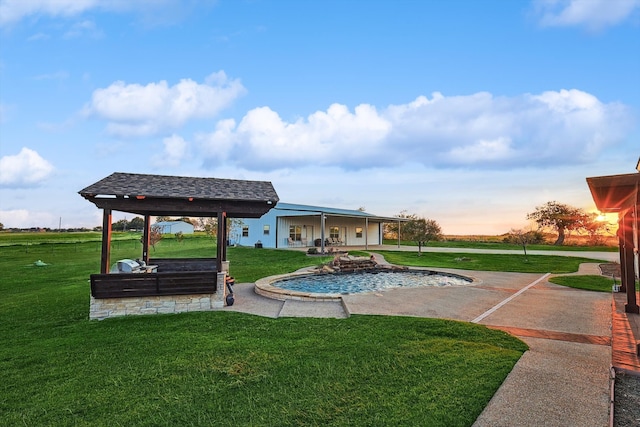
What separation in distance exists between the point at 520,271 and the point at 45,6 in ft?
68.2

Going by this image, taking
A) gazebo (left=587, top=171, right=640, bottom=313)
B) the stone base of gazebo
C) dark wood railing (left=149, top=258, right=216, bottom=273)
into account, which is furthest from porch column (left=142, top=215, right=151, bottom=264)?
gazebo (left=587, top=171, right=640, bottom=313)

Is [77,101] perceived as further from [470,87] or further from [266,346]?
[470,87]

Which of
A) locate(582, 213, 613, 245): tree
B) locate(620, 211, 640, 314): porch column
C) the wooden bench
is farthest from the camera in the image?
locate(582, 213, 613, 245): tree

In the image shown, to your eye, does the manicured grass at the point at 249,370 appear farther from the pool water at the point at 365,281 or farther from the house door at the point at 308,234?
the house door at the point at 308,234

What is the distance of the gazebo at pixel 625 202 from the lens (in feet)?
15.3

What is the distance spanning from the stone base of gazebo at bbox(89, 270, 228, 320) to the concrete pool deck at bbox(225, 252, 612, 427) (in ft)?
2.83

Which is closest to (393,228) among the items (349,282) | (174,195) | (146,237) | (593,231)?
(593,231)

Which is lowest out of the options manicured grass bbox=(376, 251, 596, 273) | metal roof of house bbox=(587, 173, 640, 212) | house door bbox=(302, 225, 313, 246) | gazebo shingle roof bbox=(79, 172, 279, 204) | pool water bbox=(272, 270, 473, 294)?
pool water bbox=(272, 270, 473, 294)

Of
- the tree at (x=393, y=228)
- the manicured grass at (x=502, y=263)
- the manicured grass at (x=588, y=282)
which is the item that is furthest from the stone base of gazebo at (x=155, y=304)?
the tree at (x=393, y=228)

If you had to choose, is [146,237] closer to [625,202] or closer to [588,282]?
[625,202]

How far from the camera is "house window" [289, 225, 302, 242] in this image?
28.1 m

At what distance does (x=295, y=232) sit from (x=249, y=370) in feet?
79.3

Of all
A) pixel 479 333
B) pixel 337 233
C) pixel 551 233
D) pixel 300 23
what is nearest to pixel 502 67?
pixel 300 23

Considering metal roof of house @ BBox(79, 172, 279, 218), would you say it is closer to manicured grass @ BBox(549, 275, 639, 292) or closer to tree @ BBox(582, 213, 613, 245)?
manicured grass @ BBox(549, 275, 639, 292)
